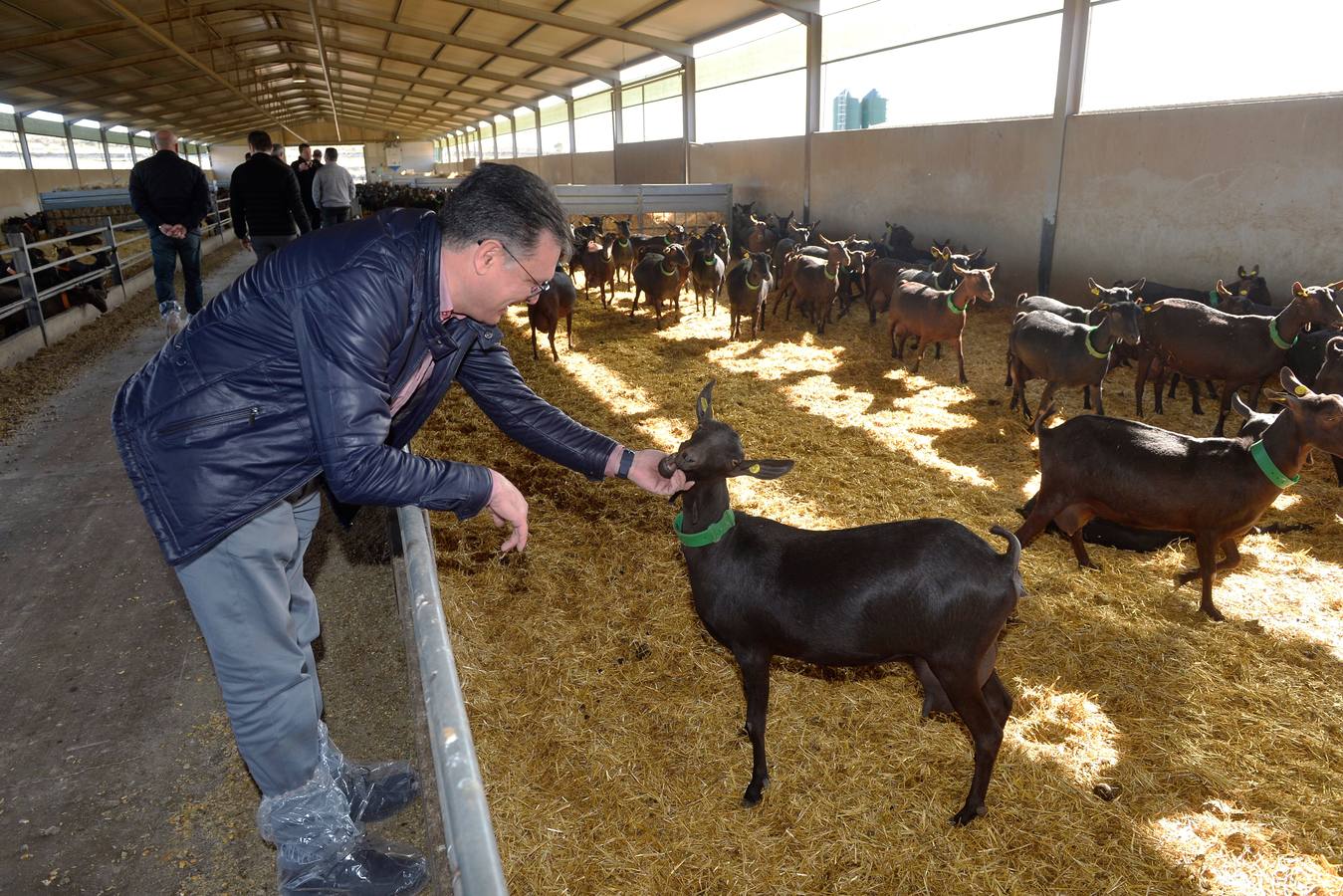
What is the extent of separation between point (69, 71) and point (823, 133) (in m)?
22.3

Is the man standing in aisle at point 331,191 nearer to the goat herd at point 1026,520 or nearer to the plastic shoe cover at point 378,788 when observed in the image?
the goat herd at point 1026,520

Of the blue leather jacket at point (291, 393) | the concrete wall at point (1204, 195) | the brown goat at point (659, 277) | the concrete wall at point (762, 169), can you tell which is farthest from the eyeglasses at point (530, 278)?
the concrete wall at point (762, 169)

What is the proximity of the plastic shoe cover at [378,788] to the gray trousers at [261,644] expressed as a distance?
446mm

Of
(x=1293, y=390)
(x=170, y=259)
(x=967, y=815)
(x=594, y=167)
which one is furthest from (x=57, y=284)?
(x=594, y=167)

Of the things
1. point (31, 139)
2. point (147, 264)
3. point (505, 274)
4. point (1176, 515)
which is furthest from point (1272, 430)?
point (31, 139)

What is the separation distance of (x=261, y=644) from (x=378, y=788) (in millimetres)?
995

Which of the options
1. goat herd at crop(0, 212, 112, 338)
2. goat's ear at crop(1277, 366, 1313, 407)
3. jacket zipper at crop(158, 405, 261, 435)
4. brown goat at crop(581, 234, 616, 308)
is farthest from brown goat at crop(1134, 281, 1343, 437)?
goat herd at crop(0, 212, 112, 338)

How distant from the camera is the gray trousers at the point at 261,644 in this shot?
209 centimetres

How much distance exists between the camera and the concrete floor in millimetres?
2637

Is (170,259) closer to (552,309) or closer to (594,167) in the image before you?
(552,309)

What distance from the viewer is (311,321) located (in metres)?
1.88

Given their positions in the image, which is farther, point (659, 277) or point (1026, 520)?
point (659, 277)

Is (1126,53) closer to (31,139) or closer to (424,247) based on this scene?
(424,247)

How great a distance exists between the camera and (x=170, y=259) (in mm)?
8539
